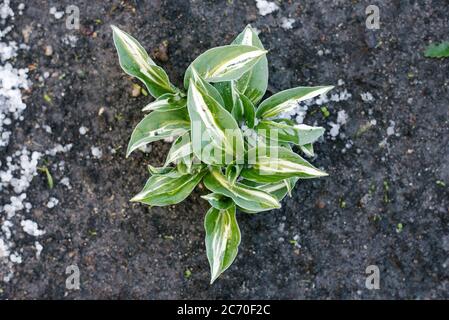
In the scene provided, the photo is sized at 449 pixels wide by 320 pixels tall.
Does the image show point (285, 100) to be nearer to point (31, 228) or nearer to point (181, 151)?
point (181, 151)

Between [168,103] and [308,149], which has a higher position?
[168,103]

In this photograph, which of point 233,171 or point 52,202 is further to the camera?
point 52,202

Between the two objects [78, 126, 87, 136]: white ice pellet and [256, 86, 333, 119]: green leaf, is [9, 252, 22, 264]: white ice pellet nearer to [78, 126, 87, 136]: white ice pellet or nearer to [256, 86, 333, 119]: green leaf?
[78, 126, 87, 136]: white ice pellet

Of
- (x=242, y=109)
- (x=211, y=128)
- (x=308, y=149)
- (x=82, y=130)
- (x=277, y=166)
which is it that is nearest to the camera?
(x=211, y=128)

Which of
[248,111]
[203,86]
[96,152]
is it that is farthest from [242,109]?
[96,152]

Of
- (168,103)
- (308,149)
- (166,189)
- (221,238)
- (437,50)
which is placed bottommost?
(221,238)

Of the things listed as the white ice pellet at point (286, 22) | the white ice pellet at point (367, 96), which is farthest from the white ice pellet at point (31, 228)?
the white ice pellet at point (367, 96)

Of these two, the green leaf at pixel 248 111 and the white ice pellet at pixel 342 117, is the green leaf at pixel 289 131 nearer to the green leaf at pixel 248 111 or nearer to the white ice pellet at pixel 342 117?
the green leaf at pixel 248 111
